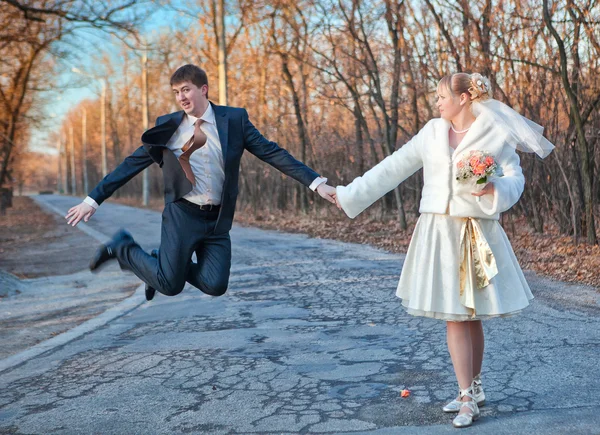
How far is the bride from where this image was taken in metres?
4.05

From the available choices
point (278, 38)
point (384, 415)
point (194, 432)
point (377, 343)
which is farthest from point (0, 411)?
point (278, 38)

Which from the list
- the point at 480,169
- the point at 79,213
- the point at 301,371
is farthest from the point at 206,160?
the point at 480,169

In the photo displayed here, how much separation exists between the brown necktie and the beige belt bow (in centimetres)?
189

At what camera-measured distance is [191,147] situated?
5062mm

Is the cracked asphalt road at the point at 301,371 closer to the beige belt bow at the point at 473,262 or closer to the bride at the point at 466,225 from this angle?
the bride at the point at 466,225

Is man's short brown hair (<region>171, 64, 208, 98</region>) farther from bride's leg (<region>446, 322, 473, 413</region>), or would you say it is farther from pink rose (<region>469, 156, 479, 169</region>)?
bride's leg (<region>446, 322, 473, 413</region>)

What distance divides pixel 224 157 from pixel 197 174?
22 cm

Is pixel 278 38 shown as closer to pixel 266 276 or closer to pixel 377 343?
pixel 266 276

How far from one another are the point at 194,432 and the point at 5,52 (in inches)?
800

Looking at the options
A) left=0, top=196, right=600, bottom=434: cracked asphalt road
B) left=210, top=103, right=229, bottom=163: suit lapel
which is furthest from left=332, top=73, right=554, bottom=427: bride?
left=210, top=103, right=229, bottom=163: suit lapel

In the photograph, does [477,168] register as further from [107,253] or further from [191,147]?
[107,253]

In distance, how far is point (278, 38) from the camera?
81.0 ft

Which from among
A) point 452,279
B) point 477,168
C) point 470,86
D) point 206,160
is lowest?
point 452,279

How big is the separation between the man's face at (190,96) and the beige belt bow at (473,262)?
6.68ft
